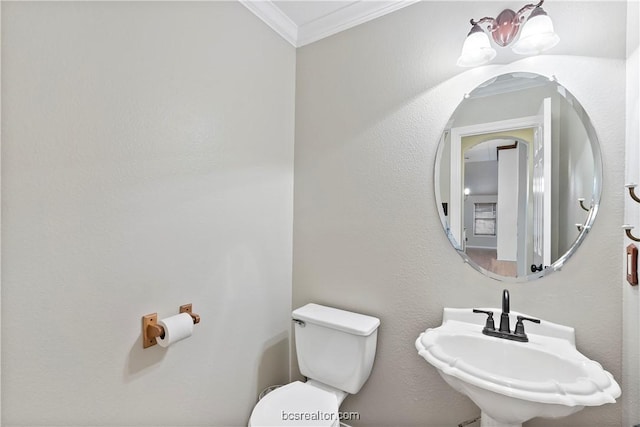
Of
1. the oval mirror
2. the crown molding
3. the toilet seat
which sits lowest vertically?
the toilet seat

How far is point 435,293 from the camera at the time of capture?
4.52 feet

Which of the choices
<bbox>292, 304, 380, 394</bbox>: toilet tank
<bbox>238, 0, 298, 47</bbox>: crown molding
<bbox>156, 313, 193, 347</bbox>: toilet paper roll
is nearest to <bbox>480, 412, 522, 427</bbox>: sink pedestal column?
<bbox>292, 304, 380, 394</bbox>: toilet tank

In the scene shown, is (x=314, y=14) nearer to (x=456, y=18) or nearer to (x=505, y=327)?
(x=456, y=18)

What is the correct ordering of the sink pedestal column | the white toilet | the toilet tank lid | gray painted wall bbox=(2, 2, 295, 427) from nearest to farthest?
gray painted wall bbox=(2, 2, 295, 427), the sink pedestal column, the white toilet, the toilet tank lid

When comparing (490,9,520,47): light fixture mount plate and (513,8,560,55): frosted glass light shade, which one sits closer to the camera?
(513,8,560,55): frosted glass light shade

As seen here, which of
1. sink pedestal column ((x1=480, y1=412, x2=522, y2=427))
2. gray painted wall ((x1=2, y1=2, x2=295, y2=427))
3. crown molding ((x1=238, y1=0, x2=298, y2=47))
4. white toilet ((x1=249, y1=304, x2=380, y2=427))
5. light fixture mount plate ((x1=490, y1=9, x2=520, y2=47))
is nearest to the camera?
gray painted wall ((x1=2, y1=2, x2=295, y2=427))

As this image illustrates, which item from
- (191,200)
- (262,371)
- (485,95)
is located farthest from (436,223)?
(262,371)

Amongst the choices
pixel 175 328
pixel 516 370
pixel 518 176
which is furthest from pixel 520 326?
pixel 175 328

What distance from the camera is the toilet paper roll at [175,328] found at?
1.05m

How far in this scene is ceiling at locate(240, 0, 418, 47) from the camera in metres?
1.52

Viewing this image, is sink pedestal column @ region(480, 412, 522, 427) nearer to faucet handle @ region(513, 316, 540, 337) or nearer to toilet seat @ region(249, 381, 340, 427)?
faucet handle @ region(513, 316, 540, 337)

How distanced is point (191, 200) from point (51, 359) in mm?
663

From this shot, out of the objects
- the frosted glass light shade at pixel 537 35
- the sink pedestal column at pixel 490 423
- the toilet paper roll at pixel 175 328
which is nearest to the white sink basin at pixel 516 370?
the sink pedestal column at pixel 490 423

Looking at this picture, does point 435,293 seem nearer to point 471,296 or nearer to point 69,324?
point 471,296
